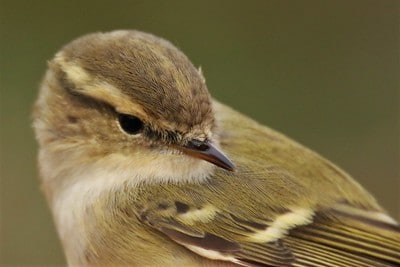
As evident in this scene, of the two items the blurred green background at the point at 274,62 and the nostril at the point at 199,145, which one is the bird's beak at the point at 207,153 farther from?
the blurred green background at the point at 274,62

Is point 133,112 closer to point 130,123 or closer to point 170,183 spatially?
point 130,123

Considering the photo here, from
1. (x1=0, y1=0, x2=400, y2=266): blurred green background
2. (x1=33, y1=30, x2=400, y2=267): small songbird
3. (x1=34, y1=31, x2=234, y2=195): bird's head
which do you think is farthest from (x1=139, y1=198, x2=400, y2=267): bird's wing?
(x1=0, y1=0, x2=400, y2=266): blurred green background

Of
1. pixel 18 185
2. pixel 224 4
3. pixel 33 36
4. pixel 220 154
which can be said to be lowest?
pixel 220 154

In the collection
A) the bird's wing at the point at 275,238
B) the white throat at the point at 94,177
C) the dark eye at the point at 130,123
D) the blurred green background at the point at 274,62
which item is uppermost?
the blurred green background at the point at 274,62

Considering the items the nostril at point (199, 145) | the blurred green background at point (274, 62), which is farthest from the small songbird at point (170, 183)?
the blurred green background at point (274, 62)

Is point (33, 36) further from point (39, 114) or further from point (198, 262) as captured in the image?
point (198, 262)

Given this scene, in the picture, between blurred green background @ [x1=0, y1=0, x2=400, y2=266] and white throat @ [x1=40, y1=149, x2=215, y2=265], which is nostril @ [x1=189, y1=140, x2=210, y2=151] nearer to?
white throat @ [x1=40, y1=149, x2=215, y2=265]

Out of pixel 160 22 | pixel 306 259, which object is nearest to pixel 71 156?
pixel 306 259
